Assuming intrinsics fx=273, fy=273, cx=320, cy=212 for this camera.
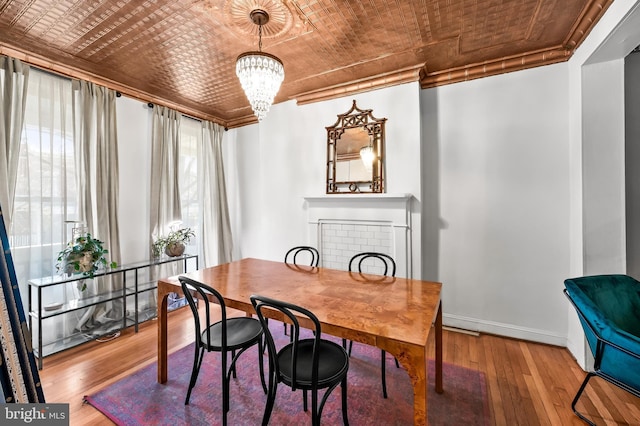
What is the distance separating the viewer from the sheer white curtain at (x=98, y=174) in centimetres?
276

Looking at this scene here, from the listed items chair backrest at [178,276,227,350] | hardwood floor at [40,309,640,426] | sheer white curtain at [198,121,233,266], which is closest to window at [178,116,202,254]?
sheer white curtain at [198,121,233,266]

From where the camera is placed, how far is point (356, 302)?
1600 mm

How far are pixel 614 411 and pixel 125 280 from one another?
4.19 metres

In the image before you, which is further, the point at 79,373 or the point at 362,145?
the point at 362,145

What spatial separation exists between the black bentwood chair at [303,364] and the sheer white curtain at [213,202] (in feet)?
9.29

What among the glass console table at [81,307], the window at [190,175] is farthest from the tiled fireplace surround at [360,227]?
the glass console table at [81,307]

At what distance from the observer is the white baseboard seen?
8.25ft

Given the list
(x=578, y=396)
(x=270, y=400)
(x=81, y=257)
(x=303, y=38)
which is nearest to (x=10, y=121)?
(x=81, y=257)

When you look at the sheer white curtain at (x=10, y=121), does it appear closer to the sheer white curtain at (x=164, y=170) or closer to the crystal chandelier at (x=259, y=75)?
the sheer white curtain at (x=164, y=170)

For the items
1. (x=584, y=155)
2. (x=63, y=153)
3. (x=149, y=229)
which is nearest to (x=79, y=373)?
(x=149, y=229)

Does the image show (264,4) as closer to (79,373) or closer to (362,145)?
(362,145)

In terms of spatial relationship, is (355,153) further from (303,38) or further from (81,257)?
(81,257)

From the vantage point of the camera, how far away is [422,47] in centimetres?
243

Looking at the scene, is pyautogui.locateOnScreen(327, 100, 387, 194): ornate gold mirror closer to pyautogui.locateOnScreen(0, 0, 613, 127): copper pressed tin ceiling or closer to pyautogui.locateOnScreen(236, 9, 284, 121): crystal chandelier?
pyautogui.locateOnScreen(0, 0, 613, 127): copper pressed tin ceiling
